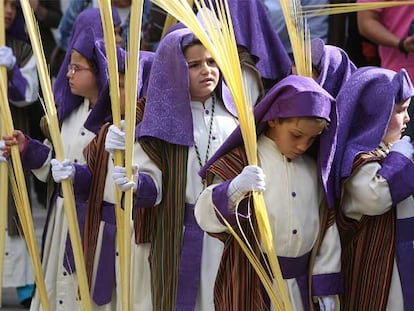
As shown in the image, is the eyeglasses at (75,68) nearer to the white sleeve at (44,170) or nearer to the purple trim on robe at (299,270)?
the white sleeve at (44,170)

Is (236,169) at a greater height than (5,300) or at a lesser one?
greater

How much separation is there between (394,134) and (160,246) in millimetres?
948

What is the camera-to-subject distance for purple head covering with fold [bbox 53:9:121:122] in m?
4.79

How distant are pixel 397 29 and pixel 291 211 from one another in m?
1.78

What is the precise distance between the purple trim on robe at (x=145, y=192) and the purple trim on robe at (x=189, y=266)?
0.49 feet

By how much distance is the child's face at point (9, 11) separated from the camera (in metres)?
5.61

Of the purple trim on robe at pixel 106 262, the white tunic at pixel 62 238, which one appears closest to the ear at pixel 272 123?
the purple trim on robe at pixel 106 262

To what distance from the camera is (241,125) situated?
3.65 m

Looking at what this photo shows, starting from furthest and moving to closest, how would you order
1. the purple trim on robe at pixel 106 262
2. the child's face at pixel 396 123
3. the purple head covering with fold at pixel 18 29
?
the purple head covering with fold at pixel 18 29
the purple trim on robe at pixel 106 262
the child's face at pixel 396 123

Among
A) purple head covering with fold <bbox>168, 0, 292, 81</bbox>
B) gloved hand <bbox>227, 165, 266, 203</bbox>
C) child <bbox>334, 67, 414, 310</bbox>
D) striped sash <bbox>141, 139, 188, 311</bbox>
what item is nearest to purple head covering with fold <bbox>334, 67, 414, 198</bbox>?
child <bbox>334, 67, 414, 310</bbox>

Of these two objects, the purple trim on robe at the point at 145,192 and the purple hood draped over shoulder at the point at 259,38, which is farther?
the purple hood draped over shoulder at the point at 259,38

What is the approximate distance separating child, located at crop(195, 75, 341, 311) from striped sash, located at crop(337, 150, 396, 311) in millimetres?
165

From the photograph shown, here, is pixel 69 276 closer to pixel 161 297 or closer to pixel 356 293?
pixel 161 297

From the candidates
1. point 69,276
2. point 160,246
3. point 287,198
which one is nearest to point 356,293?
point 287,198
